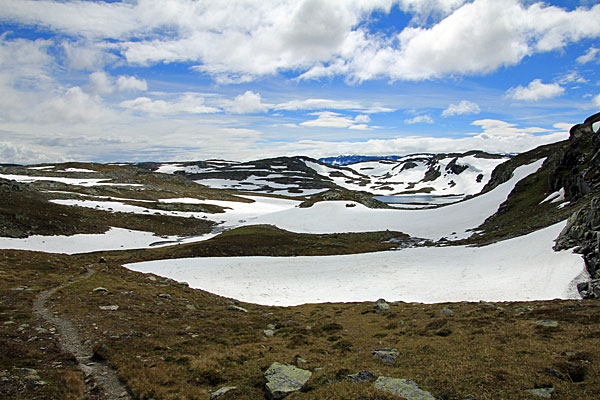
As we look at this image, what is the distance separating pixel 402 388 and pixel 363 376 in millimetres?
1477

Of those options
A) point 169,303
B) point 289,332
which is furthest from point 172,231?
point 289,332

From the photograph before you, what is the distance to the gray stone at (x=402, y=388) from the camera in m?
8.45

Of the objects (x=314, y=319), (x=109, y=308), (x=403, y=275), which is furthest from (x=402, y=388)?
(x=403, y=275)

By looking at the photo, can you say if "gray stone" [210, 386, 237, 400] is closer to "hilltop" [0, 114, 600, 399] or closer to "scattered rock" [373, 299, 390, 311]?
"hilltop" [0, 114, 600, 399]

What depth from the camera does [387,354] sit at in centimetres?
A: 1262

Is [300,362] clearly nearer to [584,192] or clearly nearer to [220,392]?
[220,392]

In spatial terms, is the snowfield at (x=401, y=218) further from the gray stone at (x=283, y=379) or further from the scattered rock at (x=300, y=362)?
the gray stone at (x=283, y=379)

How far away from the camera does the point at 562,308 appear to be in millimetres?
16406

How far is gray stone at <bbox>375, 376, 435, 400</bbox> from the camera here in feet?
27.7

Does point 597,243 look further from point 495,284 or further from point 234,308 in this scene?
point 234,308

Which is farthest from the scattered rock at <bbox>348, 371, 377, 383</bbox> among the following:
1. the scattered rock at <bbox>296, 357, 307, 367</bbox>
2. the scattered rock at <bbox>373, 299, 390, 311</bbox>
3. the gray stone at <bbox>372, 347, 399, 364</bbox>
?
the scattered rock at <bbox>373, 299, 390, 311</bbox>

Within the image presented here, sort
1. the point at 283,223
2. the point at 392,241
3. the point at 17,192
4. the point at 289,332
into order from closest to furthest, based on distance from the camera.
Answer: the point at 289,332 < the point at 392,241 < the point at 17,192 < the point at 283,223

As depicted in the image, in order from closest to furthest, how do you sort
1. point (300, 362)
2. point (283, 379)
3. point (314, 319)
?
point (283, 379)
point (300, 362)
point (314, 319)

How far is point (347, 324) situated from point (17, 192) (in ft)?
277
